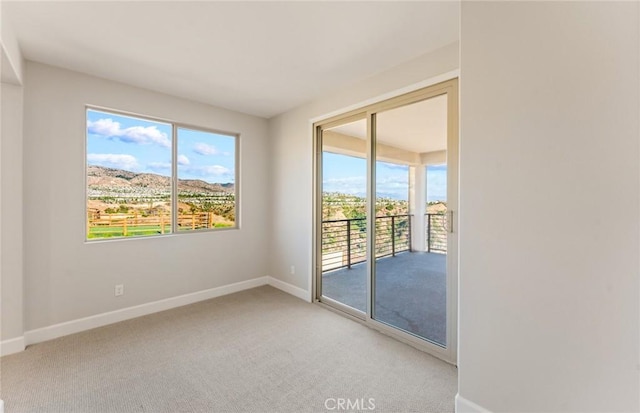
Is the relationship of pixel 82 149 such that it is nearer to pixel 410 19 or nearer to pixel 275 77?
pixel 275 77

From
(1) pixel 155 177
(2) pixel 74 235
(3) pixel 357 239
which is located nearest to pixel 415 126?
(3) pixel 357 239

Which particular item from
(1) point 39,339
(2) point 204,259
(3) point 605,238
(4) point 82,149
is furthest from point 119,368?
(3) point 605,238

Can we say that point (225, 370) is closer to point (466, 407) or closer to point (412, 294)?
point (466, 407)

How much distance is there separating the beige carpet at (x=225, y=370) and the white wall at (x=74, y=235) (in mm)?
345

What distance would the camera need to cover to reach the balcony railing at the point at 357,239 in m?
2.94

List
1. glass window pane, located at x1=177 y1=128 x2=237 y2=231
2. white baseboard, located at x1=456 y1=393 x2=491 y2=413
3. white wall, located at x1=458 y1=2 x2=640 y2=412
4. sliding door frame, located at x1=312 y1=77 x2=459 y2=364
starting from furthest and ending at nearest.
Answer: glass window pane, located at x1=177 y1=128 x2=237 y2=231, sliding door frame, located at x1=312 y1=77 x2=459 y2=364, white baseboard, located at x1=456 y1=393 x2=491 y2=413, white wall, located at x1=458 y1=2 x2=640 y2=412

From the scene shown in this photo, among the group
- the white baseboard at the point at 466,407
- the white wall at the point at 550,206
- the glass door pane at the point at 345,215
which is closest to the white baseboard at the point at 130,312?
the glass door pane at the point at 345,215

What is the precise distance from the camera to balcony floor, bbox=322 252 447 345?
255cm

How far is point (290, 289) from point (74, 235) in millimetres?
2498

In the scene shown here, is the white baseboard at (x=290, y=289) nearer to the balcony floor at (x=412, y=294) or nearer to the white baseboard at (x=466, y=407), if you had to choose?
the balcony floor at (x=412, y=294)

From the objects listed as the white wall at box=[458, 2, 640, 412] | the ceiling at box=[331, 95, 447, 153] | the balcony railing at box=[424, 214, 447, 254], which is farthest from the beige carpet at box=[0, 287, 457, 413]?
the ceiling at box=[331, 95, 447, 153]

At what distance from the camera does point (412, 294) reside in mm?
2908

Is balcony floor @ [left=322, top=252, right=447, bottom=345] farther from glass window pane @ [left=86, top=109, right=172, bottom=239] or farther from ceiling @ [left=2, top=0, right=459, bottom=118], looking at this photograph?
glass window pane @ [left=86, top=109, right=172, bottom=239]

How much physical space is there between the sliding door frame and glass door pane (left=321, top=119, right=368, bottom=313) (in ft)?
0.22
